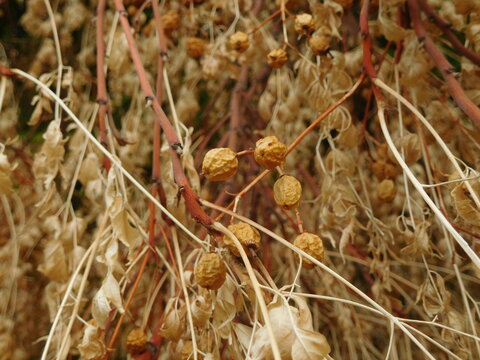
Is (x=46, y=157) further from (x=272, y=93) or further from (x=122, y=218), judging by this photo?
(x=272, y=93)

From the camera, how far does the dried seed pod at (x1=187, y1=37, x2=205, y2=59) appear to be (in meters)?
0.96

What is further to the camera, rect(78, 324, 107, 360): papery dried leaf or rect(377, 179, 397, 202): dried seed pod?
rect(377, 179, 397, 202): dried seed pod

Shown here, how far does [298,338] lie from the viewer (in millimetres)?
366

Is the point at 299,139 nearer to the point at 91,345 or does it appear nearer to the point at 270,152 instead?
the point at 270,152

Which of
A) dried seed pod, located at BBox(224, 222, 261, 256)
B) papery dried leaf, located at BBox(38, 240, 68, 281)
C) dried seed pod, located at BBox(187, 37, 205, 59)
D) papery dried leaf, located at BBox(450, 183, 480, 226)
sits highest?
dried seed pod, located at BBox(224, 222, 261, 256)

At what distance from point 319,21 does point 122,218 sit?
398 mm

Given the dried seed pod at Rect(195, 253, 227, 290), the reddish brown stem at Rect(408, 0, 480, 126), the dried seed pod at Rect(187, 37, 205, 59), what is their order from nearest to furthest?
the dried seed pod at Rect(195, 253, 227, 290) → the reddish brown stem at Rect(408, 0, 480, 126) → the dried seed pod at Rect(187, 37, 205, 59)

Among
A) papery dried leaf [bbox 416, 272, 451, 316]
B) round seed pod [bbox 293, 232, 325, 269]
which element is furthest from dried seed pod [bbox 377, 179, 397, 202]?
round seed pod [bbox 293, 232, 325, 269]

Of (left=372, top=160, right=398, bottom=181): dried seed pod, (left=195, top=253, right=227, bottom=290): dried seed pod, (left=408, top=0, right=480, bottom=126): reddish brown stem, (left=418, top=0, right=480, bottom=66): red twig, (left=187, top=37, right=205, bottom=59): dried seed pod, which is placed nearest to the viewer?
(left=195, top=253, right=227, bottom=290): dried seed pod

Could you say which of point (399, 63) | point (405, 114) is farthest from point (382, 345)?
Result: point (399, 63)

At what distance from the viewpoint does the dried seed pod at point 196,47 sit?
0.96 meters

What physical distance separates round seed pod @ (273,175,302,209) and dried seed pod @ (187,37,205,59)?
530 millimetres

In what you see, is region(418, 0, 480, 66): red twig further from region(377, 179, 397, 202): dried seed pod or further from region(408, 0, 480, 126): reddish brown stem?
region(377, 179, 397, 202): dried seed pod

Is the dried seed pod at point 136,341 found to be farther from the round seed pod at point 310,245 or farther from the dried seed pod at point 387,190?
the dried seed pod at point 387,190
